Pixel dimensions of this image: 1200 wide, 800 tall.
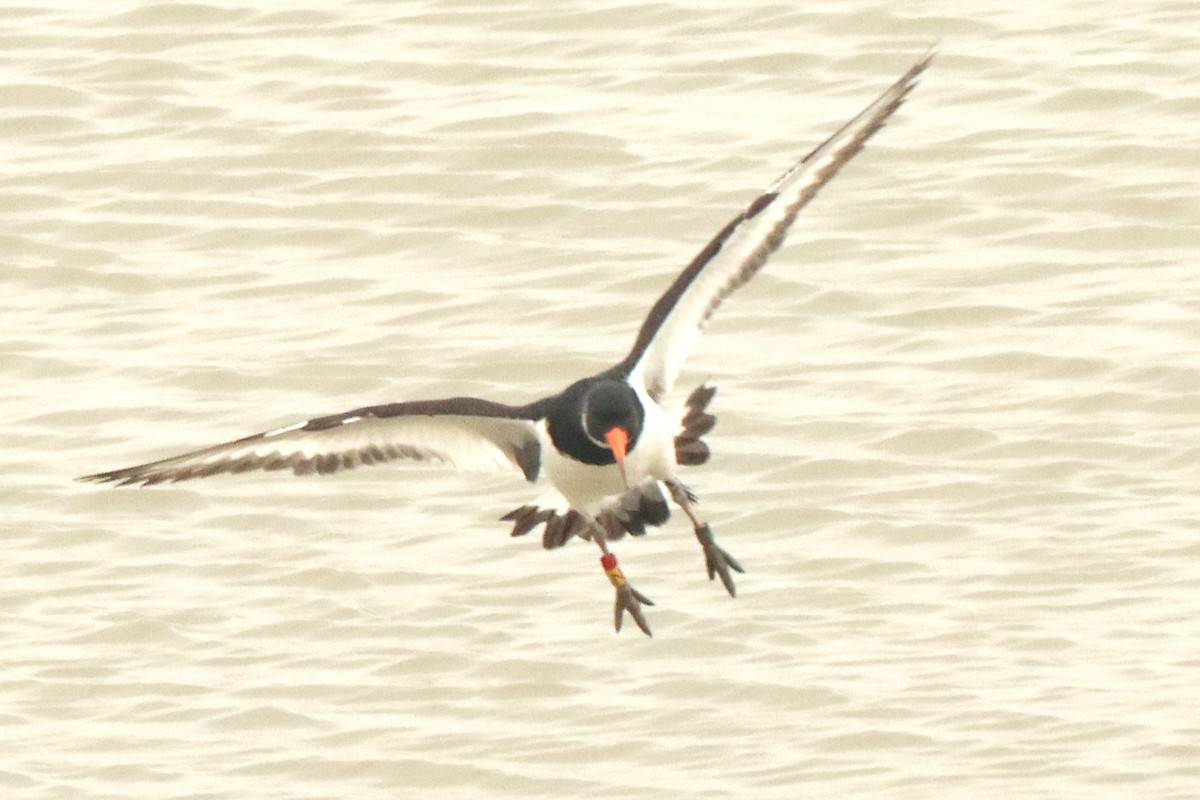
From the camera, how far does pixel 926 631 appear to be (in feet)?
36.3

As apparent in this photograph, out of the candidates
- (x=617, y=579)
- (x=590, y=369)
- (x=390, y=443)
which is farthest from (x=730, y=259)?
(x=590, y=369)

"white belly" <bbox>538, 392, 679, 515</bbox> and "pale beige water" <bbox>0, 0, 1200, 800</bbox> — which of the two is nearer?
"white belly" <bbox>538, 392, 679, 515</bbox>

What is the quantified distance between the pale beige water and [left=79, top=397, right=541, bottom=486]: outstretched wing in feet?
4.10

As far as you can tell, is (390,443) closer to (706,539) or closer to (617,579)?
(617,579)

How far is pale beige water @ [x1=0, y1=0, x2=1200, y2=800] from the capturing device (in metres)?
10.6

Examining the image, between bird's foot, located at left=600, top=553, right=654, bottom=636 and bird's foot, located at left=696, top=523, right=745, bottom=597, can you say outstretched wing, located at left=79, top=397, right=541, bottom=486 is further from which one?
bird's foot, located at left=696, top=523, right=745, bottom=597

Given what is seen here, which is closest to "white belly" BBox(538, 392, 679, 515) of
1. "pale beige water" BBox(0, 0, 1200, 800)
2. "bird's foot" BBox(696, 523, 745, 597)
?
"bird's foot" BBox(696, 523, 745, 597)

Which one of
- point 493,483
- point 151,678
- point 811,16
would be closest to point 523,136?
point 811,16

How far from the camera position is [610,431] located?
9.21m

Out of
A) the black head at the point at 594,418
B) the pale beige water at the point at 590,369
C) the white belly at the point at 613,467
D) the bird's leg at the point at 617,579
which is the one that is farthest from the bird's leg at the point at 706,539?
the pale beige water at the point at 590,369

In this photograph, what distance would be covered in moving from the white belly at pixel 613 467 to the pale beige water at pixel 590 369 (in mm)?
1190

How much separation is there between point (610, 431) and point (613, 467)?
310 millimetres

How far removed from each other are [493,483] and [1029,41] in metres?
6.35

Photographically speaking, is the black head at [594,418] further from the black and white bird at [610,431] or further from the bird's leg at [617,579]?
the bird's leg at [617,579]
